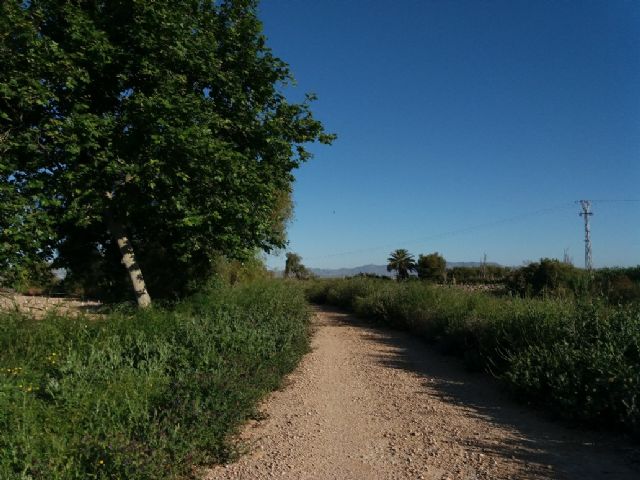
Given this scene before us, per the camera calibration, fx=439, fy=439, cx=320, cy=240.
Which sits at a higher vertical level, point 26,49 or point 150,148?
point 26,49

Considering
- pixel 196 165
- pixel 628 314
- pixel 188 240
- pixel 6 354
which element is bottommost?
pixel 6 354

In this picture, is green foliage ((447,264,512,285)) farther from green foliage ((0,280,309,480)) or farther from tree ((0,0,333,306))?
green foliage ((0,280,309,480))

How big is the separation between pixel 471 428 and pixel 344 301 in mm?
16915

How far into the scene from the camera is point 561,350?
19.2ft

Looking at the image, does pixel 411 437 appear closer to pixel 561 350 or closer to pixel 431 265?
pixel 561 350

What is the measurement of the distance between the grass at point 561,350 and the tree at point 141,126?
200 inches

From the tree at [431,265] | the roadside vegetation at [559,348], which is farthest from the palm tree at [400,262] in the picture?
the roadside vegetation at [559,348]

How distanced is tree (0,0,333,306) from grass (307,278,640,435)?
5091 millimetres

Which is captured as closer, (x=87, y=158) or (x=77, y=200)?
(x=77, y=200)

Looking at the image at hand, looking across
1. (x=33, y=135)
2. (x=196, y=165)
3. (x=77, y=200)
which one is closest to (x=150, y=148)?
(x=196, y=165)

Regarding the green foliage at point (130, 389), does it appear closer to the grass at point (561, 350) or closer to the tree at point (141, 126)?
the tree at point (141, 126)

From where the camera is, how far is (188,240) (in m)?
9.01

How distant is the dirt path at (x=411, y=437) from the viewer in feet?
13.2

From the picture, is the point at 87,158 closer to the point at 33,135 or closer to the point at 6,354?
the point at 33,135
